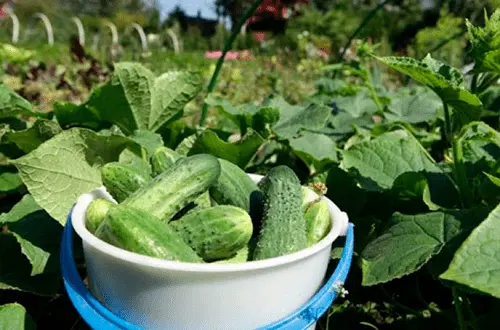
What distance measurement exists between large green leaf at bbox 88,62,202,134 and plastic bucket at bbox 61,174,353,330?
2.21 ft

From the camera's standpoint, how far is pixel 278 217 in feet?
3.91

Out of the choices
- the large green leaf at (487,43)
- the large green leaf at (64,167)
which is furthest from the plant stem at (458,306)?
the large green leaf at (64,167)

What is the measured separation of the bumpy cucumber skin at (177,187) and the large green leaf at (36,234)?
0.39 m

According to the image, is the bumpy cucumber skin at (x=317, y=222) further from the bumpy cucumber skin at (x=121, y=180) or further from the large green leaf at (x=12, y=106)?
the large green leaf at (x=12, y=106)

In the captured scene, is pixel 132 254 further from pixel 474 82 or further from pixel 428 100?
pixel 428 100

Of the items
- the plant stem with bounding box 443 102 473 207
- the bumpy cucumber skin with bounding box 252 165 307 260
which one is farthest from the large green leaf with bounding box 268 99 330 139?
the bumpy cucumber skin with bounding box 252 165 307 260

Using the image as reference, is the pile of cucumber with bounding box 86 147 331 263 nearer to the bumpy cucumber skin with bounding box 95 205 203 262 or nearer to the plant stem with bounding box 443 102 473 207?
the bumpy cucumber skin with bounding box 95 205 203 262

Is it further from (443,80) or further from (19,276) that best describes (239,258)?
(19,276)

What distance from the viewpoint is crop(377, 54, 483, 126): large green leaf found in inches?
49.7

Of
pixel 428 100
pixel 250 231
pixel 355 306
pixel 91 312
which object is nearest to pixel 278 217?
pixel 250 231

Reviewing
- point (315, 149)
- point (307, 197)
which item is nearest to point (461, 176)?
point (307, 197)

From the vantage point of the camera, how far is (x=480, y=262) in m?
1.01

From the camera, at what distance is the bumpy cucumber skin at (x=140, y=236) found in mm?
1046

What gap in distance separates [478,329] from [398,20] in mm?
23821
